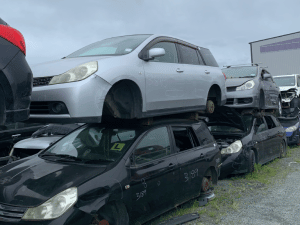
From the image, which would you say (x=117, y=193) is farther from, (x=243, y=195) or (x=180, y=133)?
(x=243, y=195)

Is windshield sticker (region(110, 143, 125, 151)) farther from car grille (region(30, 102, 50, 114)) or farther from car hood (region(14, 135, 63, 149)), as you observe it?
car hood (region(14, 135, 63, 149))

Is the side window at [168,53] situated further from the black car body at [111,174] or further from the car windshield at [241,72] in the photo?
the car windshield at [241,72]

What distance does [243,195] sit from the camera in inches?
238

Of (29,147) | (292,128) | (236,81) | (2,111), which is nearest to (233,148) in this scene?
(236,81)

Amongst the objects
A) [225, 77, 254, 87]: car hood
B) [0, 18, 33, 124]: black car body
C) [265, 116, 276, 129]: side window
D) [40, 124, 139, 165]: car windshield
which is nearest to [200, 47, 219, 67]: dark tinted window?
[225, 77, 254, 87]: car hood

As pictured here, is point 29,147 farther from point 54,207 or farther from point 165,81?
point 54,207

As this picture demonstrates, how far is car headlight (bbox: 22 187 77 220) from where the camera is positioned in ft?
10.1

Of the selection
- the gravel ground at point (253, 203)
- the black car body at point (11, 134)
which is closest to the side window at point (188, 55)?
the gravel ground at point (253, 203)

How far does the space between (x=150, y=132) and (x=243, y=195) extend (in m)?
2.61

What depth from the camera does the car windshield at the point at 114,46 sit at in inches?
184

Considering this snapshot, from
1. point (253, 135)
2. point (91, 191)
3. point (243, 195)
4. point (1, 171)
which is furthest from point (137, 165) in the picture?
point (253, 135)

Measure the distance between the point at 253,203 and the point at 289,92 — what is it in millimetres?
10968

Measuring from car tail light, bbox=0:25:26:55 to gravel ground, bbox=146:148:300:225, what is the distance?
2.79 m

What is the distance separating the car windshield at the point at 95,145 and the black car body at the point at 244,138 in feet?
11.0
